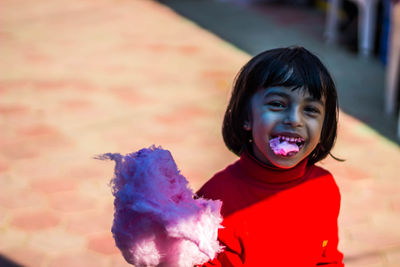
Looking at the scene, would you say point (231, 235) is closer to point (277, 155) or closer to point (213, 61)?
point (277, 155)

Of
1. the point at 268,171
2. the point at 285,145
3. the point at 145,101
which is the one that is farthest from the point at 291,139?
the point at 145,101

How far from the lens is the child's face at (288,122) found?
1.53m

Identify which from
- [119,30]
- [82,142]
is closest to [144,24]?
[119,30]

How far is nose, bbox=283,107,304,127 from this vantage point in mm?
1510

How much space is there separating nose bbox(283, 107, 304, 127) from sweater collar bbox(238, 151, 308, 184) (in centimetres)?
16

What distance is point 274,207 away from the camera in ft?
5.36

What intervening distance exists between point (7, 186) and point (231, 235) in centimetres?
203

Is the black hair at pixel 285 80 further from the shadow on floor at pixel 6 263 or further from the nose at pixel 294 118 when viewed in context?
the shadow on floor at pixel 6 263

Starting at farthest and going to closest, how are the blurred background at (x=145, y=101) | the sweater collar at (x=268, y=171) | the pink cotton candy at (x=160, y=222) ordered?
the blurred background at (x=145, y=101)
the sweater collar at (x=268, y=171)
the pink cotton candy at (x=160, y=222)

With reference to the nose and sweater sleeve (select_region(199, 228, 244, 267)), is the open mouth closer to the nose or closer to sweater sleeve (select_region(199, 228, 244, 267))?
the nose

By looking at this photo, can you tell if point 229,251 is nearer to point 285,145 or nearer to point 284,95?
point 285,145

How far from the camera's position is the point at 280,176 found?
1634 millimetres

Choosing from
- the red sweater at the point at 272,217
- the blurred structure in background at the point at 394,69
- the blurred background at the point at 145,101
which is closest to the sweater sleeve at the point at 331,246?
the red sweater at the point at 272,217

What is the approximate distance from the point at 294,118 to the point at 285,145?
0.07 m
